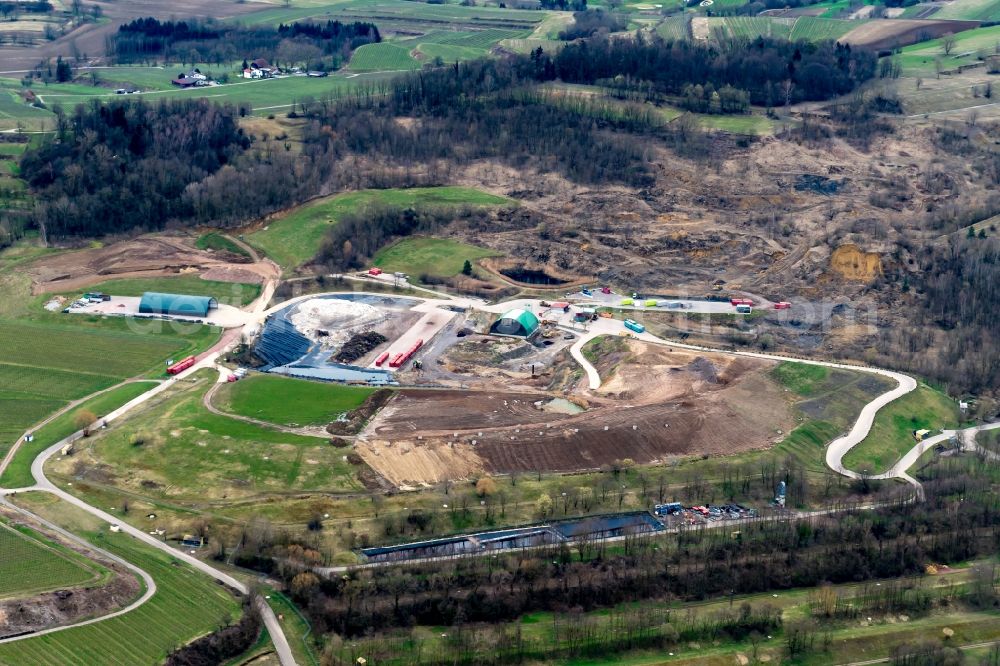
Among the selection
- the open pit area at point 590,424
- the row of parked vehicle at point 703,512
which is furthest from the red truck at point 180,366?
the row of parked vehicle at point 703,512

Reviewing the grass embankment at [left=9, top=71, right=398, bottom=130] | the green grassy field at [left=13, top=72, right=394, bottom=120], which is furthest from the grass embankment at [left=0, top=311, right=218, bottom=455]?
the green grassy field at [left=13, top=72, right=394, bottom=120]

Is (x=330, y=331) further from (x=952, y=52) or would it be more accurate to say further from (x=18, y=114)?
(x=952, y=52)

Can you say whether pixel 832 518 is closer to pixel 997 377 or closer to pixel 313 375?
pixel 997 377

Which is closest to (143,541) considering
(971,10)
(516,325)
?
(516,325)

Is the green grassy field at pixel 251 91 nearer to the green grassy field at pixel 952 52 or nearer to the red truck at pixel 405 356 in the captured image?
the red truck at pixel 405 356

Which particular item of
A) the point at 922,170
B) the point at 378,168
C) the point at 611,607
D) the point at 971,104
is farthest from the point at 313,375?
the point at 971,104
